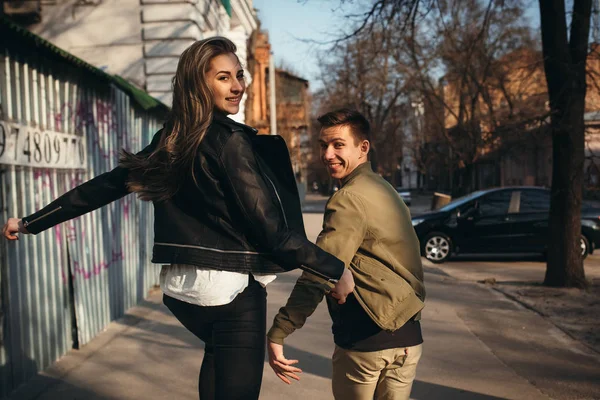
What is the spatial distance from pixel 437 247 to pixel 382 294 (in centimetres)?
1095

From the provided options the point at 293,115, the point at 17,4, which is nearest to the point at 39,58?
the point at 17,4

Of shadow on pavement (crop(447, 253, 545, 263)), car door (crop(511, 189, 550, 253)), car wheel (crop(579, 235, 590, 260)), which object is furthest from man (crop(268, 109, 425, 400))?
shadow on pavement (crop(447, 253, 545, 263))

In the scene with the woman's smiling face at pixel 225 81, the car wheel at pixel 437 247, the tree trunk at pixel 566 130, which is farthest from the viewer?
the car wheel at pixel 437 247

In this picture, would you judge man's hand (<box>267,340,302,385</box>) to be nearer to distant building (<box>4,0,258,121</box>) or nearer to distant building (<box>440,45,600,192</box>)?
distant building (<box>440,45,600,192</box>)

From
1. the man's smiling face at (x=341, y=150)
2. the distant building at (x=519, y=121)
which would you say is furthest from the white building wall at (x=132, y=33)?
the man's smiling face at (x=341, y=150)

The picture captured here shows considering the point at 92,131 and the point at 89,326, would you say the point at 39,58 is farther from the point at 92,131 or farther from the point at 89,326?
the point at 89,326

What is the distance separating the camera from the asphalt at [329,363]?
15.6 feet

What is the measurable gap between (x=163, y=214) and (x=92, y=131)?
4.48 m

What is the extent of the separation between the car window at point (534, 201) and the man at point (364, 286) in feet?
36.3

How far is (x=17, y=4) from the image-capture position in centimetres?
1338

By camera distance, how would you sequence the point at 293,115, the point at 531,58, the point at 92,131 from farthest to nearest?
the point at 293,115, the point at 531,58, the point at 92,131

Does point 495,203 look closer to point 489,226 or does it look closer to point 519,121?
point 489,226

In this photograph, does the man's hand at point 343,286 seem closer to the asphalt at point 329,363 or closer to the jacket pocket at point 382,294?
the jacket pocket at point 382,294

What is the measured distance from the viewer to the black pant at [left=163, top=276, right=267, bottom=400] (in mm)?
2430
